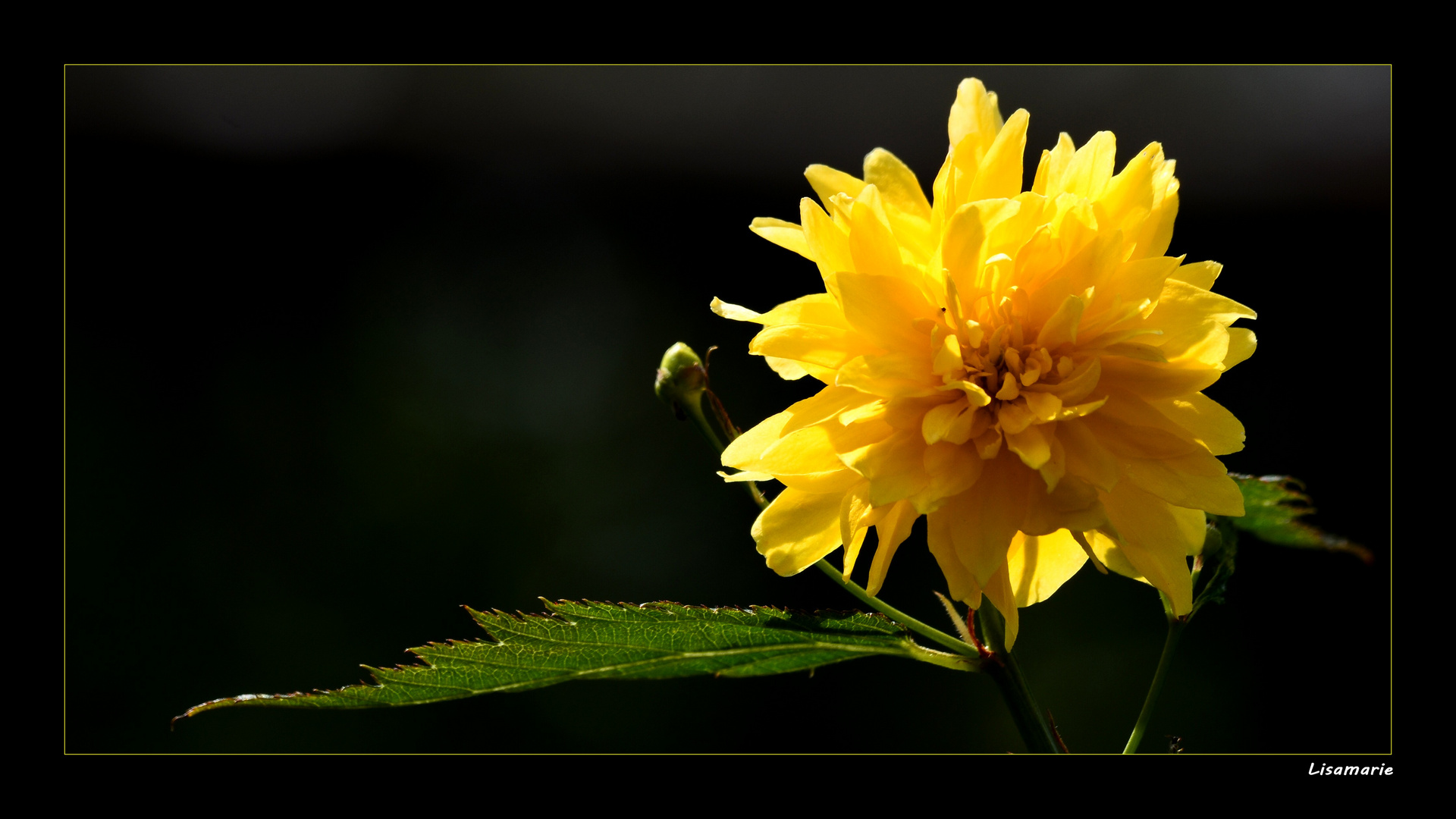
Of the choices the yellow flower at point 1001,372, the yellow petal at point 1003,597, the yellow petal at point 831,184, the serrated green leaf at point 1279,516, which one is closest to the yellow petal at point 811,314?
the yellow flower at point 1001,372

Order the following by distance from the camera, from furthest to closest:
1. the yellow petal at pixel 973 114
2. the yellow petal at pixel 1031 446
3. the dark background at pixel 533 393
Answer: the dark background at pixel 533 393 < the yellow petal at pixel 973 114 < the yellow petal at pixel 1031 446

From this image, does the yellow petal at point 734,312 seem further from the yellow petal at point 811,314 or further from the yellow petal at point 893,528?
the yellow petal at point 893,528

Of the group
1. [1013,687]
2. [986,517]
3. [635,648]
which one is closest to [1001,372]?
[986,517]

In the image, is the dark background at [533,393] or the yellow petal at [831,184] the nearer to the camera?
the yellow petal at [831,184]

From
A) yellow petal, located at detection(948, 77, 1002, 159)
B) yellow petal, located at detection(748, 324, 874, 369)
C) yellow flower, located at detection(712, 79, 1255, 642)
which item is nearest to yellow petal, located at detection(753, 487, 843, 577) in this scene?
yellow flower, located at detection(712, 79, 1255, 642)

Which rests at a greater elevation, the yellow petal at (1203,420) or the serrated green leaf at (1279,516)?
the yellow petal at (1203,420)
